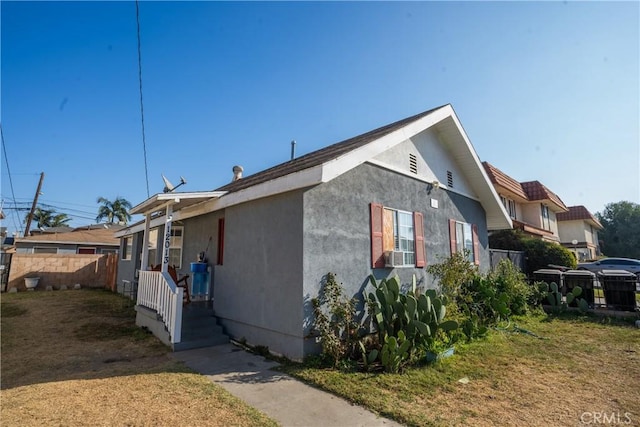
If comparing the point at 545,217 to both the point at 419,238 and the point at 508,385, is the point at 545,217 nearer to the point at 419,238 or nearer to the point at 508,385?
the point at 419,238

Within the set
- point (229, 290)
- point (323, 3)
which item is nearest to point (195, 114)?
point (323, 3)

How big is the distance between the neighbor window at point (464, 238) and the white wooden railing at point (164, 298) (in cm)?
777

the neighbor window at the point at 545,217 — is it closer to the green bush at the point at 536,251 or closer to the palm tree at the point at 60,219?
the green bush at the point at 536,251

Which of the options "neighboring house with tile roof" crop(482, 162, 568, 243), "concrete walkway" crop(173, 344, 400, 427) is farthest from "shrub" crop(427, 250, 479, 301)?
"neighboring house with tile roof" crop(482, 162, 568, 243)

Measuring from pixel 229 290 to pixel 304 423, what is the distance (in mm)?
4311

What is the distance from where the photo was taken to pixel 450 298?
7.45 m

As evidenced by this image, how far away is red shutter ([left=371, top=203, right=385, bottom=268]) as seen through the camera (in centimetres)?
689

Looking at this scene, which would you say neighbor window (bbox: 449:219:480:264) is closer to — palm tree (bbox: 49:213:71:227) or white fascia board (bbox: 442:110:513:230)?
white fascia board (bbox: 442:110:513:230)

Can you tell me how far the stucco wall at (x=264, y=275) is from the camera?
571cm

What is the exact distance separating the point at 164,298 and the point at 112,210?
41.0m

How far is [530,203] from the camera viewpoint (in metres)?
22.3

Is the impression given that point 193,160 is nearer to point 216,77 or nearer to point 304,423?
point 216,77

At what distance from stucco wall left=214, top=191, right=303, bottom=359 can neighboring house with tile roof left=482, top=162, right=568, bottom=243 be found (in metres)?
16.2

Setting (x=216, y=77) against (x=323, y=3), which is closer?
(x=323, y=3)
